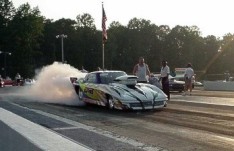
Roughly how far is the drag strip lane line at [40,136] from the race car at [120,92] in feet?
10.3

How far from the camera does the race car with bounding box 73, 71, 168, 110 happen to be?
47.0ft

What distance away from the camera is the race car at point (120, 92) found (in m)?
14.3

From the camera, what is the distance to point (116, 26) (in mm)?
126062

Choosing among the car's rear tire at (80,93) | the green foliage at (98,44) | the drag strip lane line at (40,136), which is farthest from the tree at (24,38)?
the drag strip lane line at (40,136)

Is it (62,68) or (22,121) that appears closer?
(22,121)

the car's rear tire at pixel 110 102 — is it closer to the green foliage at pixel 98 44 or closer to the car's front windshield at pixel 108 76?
the car's front windshield at pixel 108 76

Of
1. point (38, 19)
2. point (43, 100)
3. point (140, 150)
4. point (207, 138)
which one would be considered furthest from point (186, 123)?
point (38, 19)

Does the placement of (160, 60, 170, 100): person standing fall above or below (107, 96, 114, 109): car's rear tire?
above

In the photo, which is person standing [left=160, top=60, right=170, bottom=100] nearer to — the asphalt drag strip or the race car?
the race car

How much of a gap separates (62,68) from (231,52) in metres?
87.7

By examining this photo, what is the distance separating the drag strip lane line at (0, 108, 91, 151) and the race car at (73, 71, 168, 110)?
10.3ft

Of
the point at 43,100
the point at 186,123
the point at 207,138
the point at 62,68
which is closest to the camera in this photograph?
the point at 207,138

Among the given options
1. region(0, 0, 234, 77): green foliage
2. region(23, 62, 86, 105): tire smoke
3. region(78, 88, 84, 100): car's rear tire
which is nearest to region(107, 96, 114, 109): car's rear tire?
region(78, 88, 84, 100): car's rear tire

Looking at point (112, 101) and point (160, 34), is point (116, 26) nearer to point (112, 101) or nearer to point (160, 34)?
point (160, 34)
